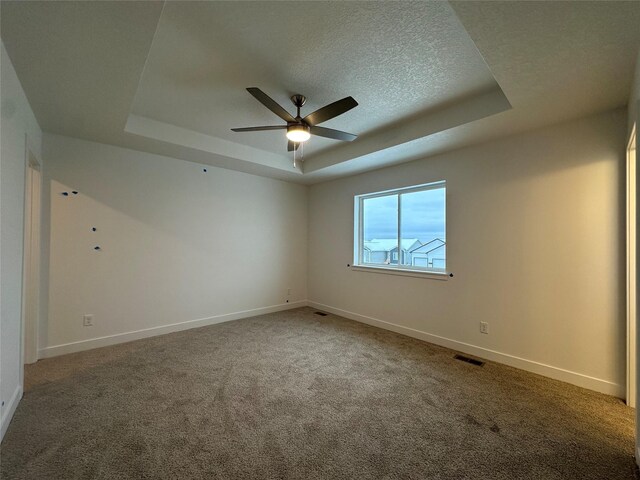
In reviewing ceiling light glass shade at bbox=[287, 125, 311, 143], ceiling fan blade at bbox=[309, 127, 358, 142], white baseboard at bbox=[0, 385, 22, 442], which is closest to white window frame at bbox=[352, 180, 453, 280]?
ceiling fan blade at bbox=[309, 127, 358, 142]

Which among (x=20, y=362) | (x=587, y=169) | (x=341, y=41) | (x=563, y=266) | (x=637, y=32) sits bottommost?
(x=20, y=362)

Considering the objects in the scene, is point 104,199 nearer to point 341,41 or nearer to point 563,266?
point 341,41

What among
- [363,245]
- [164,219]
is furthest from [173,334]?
[363,245]

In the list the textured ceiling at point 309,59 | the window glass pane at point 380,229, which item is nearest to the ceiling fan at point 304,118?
the textured ceiling at point 309,59

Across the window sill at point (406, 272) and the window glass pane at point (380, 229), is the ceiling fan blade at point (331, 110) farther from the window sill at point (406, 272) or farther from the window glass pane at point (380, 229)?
the window sill at point (406, 272)

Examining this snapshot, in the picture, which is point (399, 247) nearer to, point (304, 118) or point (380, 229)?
point (380, 229)

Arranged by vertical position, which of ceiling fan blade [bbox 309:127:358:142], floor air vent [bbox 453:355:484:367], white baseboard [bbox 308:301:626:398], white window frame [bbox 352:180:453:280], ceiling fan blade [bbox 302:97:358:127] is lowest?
floor air vent [bbox 453:355:484:367]

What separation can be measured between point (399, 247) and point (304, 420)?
2675 millimetres

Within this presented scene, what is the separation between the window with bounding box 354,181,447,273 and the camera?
139 inches

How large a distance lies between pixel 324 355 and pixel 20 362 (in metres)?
2.56

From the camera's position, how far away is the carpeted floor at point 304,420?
151 centimetres

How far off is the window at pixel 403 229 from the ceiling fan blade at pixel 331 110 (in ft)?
6.25

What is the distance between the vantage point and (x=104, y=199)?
10.5 feet

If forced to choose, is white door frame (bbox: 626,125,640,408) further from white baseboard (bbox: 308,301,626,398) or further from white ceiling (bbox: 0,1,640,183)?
white ceiling (bbox: 0,1,640,183)
